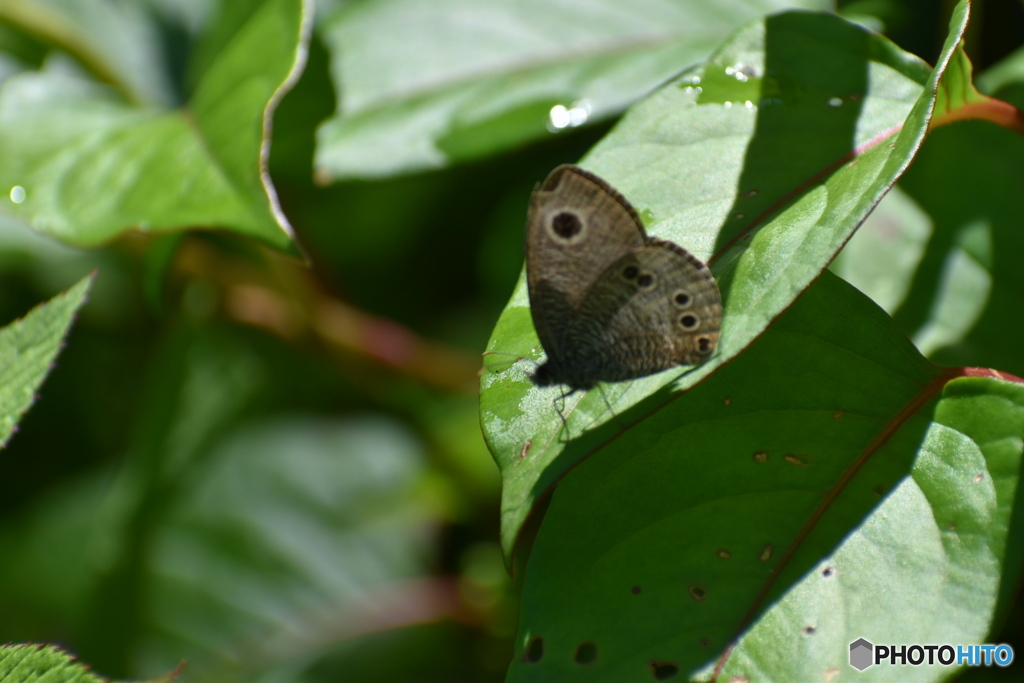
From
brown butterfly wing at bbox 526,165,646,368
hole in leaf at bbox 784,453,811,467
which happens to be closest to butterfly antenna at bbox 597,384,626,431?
brown butterfly wing at bbox 526,165,646,368

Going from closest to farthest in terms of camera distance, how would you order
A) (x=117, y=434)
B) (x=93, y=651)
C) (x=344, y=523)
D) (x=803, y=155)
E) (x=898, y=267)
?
(x=803, y=155), (x=898, y=267), (x=93, y=651), (x=344, y=523), (x=117, y=434)

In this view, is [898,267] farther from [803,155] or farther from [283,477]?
[283,477]

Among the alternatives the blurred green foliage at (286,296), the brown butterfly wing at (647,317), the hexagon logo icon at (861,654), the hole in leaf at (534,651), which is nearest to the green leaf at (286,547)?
the blurred green foliage at (286,296)

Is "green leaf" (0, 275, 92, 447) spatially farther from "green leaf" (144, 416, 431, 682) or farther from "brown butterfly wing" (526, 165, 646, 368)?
"green leaf" (144, 416, 431, 682)

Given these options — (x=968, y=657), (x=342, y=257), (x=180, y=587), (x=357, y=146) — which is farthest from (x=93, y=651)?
(x=968, y=657)

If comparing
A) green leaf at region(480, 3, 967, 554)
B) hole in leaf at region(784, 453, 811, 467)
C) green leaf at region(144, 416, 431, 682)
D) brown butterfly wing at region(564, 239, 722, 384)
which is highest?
green leaf at region(480, 3, 967, 554)

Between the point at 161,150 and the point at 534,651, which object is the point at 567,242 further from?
the point at 161,150

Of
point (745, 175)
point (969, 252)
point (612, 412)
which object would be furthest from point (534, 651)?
point (969, 252)
